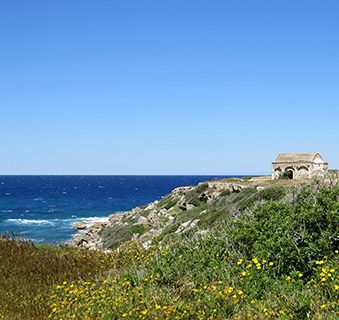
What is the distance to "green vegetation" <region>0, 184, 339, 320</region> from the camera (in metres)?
6.32

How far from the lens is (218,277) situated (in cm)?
760

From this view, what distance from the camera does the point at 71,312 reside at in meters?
6.94

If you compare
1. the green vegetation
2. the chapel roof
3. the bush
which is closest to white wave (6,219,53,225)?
the chapel roof

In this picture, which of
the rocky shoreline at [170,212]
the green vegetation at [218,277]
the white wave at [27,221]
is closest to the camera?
the green vegetation at [218,277]

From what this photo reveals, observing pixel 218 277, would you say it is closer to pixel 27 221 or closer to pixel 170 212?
pixel 170 212

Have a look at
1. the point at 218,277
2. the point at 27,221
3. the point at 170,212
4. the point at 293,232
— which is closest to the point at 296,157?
the point at 170,212

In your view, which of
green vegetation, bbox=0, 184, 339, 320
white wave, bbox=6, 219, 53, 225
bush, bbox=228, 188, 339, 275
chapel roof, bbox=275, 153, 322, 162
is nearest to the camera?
green vegetation, bbox=0, 184, 339, 320

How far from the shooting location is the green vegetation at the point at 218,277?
6316 millimetres

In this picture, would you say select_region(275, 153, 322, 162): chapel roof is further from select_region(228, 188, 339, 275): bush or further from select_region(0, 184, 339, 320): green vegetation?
select_region(228, 188, 339, 275): bush

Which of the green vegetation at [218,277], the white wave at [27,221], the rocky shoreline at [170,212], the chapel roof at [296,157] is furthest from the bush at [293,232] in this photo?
the white wave at [27,221]

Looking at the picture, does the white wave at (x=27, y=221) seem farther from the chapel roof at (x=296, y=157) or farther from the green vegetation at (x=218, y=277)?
the green vegetation at (x=218, y=277)

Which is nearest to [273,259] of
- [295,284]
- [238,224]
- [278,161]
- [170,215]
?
[295,284]

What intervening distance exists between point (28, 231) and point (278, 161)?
26.9 m

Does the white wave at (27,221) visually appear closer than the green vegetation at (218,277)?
No
